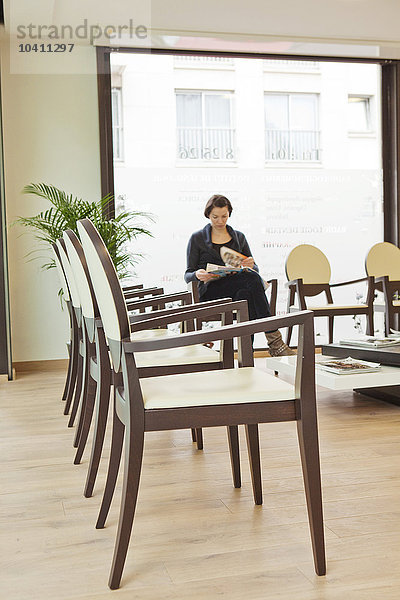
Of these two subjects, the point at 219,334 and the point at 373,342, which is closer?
the point at 219,334

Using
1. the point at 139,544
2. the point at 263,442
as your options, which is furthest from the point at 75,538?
the point at 263,442

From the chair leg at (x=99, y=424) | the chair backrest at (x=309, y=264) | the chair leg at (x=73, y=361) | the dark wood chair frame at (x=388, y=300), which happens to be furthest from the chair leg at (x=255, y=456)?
the chair backrest at (x=309, y=264)

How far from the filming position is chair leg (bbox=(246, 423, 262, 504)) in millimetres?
2088

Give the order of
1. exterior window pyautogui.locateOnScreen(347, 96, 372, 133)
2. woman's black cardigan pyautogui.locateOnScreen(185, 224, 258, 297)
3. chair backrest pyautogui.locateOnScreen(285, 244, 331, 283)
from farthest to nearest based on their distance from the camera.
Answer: exterior window pyautogui.locateOnScreen(347, 96, 372, 133) → chair backrest pyautogui.locateOnScreen(285, 244, 331, 283) → woman's black cardigan pyautogui.locateOnScreen(185, 224, 258, 297)

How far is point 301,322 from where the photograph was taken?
5.44ft

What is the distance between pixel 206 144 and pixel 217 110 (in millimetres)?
318

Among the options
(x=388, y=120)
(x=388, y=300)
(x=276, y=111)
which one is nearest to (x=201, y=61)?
(x=276, y=111)

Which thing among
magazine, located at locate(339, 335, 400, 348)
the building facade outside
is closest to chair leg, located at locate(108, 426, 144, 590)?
magazine, located at locate(339, 335, 400, 348)

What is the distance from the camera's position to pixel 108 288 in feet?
5.42

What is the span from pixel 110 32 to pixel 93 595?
15.7ft

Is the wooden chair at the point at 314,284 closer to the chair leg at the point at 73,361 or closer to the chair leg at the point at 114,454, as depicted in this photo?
the chair leg at the point at 73,361

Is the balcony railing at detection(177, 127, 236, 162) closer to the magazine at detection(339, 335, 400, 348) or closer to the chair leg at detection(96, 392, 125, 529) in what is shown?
the magazine at detection(339, 335, 400, 348)

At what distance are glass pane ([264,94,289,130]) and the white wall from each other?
1.59m

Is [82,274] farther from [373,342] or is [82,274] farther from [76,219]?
[76,219]
